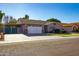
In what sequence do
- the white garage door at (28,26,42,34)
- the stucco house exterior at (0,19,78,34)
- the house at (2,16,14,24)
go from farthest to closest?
the white garage door at (28,26,42,34) → the house at (2,16,14,24) → the stucco house exterior at (0,19,78,34)

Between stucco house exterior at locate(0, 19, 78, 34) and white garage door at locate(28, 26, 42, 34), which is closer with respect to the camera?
stucco house exterior at locate(0, 19, 78, 34)

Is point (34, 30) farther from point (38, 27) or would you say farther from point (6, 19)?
point (6, 19)

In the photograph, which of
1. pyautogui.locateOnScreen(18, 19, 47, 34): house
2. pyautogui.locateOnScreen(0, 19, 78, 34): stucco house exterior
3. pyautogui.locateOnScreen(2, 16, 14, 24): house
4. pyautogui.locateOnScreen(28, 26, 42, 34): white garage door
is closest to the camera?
pyautogui.locateOnScreen(0, 19, 78, 34): stucco house exterior

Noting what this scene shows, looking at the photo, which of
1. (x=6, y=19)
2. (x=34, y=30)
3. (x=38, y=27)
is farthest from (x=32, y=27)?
(x=6, y=19)

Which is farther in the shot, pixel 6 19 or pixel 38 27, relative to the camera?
pixel 38 27

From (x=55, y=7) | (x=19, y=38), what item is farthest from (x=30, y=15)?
(x=19, y=38)

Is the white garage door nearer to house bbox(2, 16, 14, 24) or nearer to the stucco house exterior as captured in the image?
the stucco house exterior

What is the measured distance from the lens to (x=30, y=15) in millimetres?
11570

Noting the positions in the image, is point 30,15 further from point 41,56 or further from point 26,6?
point 41,56

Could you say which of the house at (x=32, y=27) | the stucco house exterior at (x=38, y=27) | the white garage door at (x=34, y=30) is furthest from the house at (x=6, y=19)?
the white garage door at (x=34, y=30)

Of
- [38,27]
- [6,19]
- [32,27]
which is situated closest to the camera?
[6,19]

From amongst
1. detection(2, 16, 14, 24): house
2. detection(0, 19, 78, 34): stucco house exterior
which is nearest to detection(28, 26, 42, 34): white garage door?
detection(0, 19, 78, 34): stucco house exterior

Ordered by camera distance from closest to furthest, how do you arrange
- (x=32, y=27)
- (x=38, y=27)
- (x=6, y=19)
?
(x=6, y=19), (x=38, y=27), (x=32, y=27)

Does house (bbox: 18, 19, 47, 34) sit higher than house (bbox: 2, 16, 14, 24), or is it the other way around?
house (bbox: 2, 16, 14, 24)
